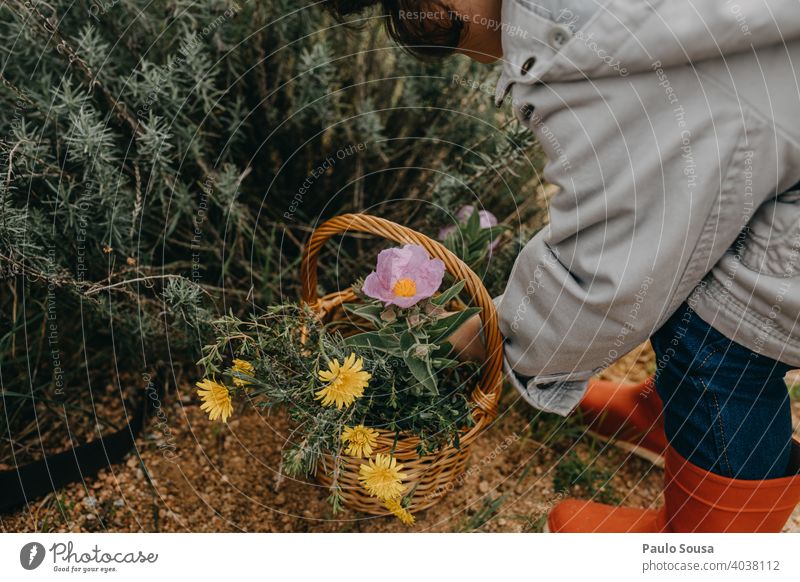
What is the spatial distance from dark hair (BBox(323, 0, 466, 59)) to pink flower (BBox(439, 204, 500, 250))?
1.07ft

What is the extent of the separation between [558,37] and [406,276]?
340mm

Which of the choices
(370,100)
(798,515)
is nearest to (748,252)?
(798,515)

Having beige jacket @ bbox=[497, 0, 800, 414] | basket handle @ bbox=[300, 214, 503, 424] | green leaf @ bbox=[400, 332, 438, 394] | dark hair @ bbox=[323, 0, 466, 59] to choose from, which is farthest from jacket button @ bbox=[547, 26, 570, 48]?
green leaf @ bbox=[400, 332, 438, 394]

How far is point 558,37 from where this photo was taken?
0.73m

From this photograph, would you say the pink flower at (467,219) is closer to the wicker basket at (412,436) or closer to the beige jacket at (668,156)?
the wicker basket at (412,436)

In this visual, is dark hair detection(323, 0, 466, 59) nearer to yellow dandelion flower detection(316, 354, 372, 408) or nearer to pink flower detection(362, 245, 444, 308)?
pink flower detection(362, 245, 444, 308)

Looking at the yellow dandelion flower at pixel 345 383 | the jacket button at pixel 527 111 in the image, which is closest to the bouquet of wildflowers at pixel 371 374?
the yellow dandelion flower at pixel 345 383

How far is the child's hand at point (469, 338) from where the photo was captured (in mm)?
987

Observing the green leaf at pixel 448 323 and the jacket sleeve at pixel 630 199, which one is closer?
the jacket sleeve at pixel 630 199

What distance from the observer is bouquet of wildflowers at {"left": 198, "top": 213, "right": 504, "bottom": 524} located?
874mm

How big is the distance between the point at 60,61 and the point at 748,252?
3.64 feet

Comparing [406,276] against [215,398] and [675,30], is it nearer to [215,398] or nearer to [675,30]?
[215,398]

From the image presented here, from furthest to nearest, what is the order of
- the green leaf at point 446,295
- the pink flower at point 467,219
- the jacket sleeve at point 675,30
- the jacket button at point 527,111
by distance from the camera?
the pink flower at point 467,219, the green leaf at point 446,295, the jacket button at point 527,111, the jacket sleeve at point 675,30

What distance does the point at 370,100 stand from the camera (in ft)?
4.36
